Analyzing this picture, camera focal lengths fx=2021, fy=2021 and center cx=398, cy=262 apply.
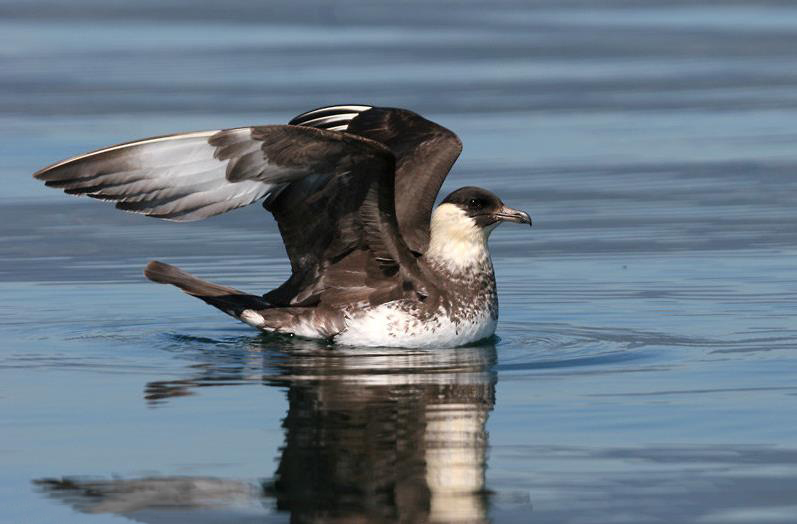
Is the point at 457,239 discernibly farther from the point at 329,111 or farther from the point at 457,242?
the point at 329,111

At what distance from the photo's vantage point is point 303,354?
Result: 10367 millimetres

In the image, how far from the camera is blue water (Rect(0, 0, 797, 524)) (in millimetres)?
7316

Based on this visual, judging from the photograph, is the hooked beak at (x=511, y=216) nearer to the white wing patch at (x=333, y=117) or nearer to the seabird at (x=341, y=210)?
the seabird at (x=341, y=210)

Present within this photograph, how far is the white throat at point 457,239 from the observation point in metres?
11.2

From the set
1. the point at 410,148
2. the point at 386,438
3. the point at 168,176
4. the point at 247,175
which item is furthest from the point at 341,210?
the point at 386,438

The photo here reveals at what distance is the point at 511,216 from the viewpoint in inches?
435

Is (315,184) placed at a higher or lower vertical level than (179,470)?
higher

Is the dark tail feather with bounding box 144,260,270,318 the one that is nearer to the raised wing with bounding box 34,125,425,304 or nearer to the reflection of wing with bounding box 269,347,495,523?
the raised wing with bounding box 34,125,425,304

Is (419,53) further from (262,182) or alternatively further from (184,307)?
(262,182)

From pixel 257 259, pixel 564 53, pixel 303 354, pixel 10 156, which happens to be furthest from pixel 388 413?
pixel 564 53

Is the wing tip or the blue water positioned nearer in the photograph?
the blue water

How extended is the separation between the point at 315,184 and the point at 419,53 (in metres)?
12.8

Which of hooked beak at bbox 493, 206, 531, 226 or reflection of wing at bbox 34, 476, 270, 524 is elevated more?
hooked beak at bbox 493, 206, 531, 226

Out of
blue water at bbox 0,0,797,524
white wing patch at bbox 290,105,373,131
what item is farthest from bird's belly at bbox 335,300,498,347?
white wing patch at bbox 290,105,373,131
